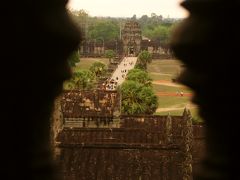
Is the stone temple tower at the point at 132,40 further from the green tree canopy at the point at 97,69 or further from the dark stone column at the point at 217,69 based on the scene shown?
the dark stone column at the point at 217,69

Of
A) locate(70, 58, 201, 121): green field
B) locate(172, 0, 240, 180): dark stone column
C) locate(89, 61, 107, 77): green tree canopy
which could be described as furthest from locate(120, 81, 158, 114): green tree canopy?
locate(172, 0, 240, 180): dark stone column

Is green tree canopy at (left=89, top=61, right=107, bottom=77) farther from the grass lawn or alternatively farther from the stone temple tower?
the stone temple tower

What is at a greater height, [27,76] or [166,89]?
[27,76]

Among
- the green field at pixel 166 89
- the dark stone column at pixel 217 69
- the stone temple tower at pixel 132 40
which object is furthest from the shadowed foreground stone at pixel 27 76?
the stone temple tower at pixel 132 40

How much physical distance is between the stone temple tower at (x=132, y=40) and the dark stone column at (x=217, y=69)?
9741 centimetres

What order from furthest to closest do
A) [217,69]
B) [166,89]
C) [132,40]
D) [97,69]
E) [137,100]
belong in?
[132,40], [166,89], [97,69], [137,100], [217,69]

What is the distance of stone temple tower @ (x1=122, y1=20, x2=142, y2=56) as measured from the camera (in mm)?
99188

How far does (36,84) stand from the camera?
1.72 metres

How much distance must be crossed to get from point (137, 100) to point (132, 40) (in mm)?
63644

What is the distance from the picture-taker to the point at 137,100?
36500 millimetres

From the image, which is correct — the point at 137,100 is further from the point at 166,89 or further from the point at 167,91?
the point at 166,89

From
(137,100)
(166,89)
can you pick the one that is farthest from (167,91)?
(137,100)

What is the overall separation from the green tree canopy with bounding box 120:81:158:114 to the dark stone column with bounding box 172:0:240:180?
3359 centimetres

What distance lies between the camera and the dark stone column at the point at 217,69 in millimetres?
1881
